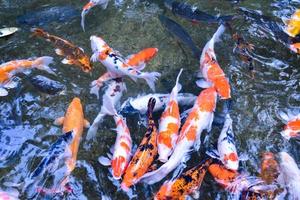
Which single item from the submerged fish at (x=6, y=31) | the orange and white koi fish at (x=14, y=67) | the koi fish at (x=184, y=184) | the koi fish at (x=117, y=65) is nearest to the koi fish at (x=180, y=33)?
the koi fish at (x=117, y=65)

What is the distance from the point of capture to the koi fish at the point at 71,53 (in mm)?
4750

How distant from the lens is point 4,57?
5.00 metres

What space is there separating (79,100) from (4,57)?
128cm

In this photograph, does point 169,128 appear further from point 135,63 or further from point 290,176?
point 290,176

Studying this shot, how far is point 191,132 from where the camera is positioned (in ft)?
12.9

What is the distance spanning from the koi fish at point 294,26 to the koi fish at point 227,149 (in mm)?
1733

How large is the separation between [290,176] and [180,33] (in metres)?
2.23

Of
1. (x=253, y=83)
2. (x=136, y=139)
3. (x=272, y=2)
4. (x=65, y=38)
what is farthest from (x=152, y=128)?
(x=272, y=2)

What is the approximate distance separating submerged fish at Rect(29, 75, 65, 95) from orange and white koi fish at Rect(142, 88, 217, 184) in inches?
60.8

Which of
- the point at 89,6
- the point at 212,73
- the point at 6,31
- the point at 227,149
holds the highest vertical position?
the point at 89,6

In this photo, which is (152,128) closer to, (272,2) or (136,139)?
(136,139)

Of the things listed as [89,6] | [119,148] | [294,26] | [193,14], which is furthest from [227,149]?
[89,6]

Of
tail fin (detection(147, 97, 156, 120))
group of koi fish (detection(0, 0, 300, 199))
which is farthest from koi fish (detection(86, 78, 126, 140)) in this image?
tail fin (detection(147, 97, 156, 120))

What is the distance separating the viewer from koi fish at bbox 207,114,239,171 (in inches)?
149
